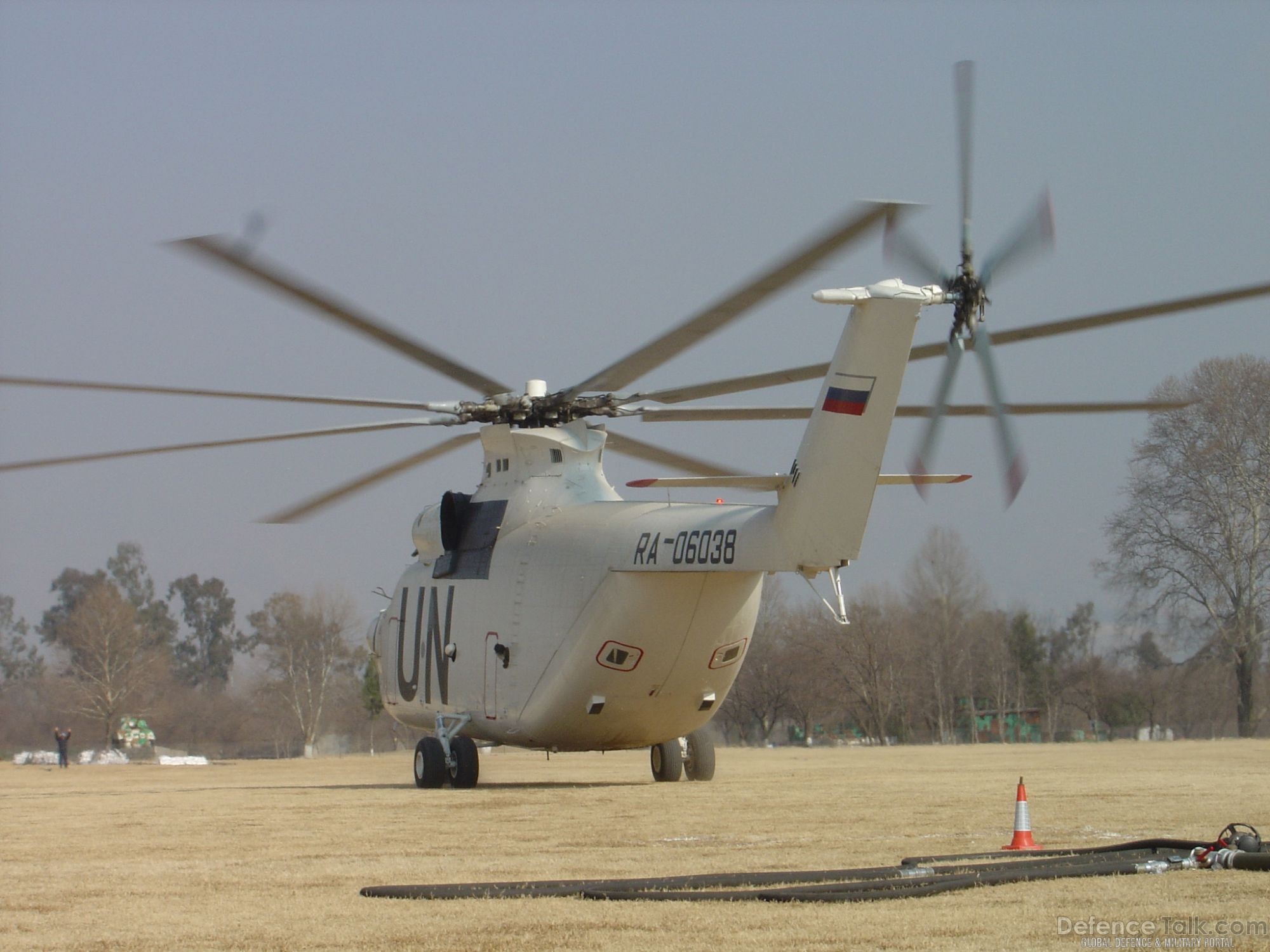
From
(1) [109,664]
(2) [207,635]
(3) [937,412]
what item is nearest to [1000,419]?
(3) [937,412]

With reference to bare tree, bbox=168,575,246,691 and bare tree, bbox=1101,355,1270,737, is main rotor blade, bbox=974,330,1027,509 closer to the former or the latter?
bare tree, bbox=1101,355,1270,737

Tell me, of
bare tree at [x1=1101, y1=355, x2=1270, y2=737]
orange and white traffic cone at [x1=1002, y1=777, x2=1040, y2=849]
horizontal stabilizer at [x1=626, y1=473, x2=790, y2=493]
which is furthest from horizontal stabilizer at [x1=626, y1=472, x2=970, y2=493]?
bare tree at [x1=1101, y1=355, x2=1270, y2=737]

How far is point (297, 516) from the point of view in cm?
2012

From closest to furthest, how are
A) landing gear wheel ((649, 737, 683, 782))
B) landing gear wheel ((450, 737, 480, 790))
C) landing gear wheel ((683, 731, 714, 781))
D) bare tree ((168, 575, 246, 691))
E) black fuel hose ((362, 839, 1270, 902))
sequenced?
black fuel hose ((362, 839, 1270, 902))
landing gear wheel ((450, 737, 480, 790))
landing gear wheel ((649, 737, 683, 782))
landing gear wheel ((683, 731, 714, 781))
bare tree ((168, 575, 246, 691))

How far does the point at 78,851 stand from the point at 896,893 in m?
7.27

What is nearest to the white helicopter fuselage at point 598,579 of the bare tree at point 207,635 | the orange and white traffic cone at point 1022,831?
the orange and white traffic cone at point 1022,831

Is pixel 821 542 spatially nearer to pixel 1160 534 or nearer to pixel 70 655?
pixel 1160 534

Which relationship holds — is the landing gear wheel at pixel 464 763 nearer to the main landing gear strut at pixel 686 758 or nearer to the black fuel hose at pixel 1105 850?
the main landing gear strut at pixel 686 758

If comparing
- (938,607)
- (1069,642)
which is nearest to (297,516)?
(938,607)

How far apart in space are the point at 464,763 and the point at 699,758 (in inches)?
131

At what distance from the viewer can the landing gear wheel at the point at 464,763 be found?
19.8 meters

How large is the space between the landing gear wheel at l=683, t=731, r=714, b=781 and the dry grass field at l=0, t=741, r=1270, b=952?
0.31m

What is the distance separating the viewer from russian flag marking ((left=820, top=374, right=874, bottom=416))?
13.9 metres

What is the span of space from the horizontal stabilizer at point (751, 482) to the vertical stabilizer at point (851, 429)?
284 millimetres
